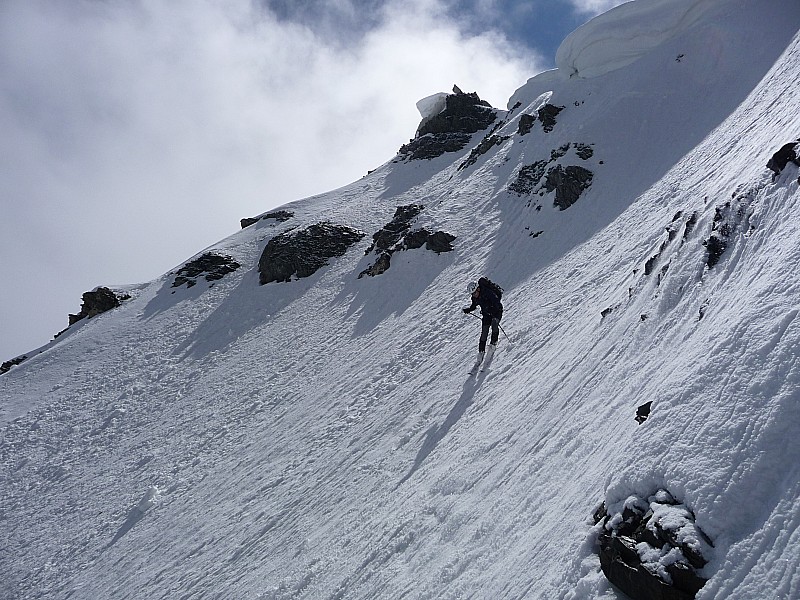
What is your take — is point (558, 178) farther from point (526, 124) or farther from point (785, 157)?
point (785, 157)

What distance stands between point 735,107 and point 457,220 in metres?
12.4

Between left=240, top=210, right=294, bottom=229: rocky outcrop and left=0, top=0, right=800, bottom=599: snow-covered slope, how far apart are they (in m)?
7.20

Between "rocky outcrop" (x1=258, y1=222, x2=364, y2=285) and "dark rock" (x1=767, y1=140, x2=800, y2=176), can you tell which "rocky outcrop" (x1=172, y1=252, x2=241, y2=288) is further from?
"dark rock" (x1=767, y1=140, x2=800, y2=176)

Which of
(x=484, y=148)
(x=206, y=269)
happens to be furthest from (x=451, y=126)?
(x=206, y=269)

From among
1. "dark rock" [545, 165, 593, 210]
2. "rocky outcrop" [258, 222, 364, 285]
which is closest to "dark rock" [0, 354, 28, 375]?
"rocky outcrop" [258, 222, 364, 285]

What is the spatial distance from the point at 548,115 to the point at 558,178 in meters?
7.57

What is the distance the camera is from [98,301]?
113ft

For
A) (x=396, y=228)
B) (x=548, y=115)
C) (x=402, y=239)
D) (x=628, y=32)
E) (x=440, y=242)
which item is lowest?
(x=440, y=242)

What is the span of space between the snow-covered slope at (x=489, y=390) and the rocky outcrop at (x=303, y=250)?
1242 mm

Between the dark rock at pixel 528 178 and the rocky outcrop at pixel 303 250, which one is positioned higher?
the rocky outcrop at pixel 303 250

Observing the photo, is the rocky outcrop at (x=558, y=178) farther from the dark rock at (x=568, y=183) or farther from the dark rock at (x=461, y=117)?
the dark rock at (x=461, y=117)

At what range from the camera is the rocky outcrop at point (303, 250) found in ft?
102

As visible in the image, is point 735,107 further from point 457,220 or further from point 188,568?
point 188,568

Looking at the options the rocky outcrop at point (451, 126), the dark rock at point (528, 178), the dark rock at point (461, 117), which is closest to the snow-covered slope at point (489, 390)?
the dark rock at point (528, 178)
